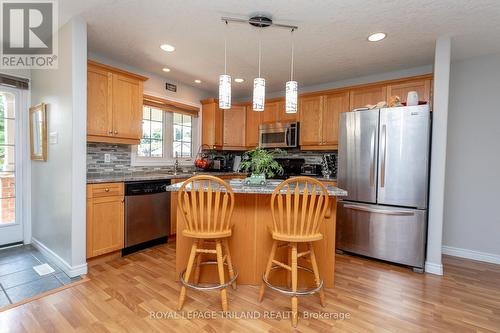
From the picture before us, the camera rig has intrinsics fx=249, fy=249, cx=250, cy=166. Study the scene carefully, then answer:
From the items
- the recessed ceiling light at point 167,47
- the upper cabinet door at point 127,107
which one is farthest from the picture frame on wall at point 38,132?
the recessed ceiling light at point 167,47

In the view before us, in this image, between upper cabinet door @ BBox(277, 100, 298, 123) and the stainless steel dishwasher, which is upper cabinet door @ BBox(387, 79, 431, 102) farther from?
the stainless steel dishwasher

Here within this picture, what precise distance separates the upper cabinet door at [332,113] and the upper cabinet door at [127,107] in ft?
8.70

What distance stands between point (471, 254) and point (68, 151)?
461cm

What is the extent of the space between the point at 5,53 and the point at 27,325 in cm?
302

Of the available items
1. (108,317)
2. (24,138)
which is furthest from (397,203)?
(24,138)

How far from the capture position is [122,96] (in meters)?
3.04

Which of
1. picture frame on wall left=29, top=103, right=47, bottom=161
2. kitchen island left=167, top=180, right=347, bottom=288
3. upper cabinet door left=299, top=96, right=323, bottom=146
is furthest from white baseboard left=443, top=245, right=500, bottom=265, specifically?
Answer: picture frame on wall left=29, top=103, right=47, bottom=161

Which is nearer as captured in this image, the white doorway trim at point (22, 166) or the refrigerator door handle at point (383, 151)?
the refrigerator door handle at point (383, 151)

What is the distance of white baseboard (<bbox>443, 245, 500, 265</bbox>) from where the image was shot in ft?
9.54

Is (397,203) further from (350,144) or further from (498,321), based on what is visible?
(498,321)

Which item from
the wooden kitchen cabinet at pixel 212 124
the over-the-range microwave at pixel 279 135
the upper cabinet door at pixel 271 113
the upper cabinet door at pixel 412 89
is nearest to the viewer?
the upper cabinet door at pixel 412 89

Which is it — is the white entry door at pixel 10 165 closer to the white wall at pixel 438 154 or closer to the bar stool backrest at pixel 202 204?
the bar stool backrest at pixel 202 204

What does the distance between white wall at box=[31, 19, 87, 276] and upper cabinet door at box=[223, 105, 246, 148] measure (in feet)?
8.40

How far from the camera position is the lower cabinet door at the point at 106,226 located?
2584 mm
